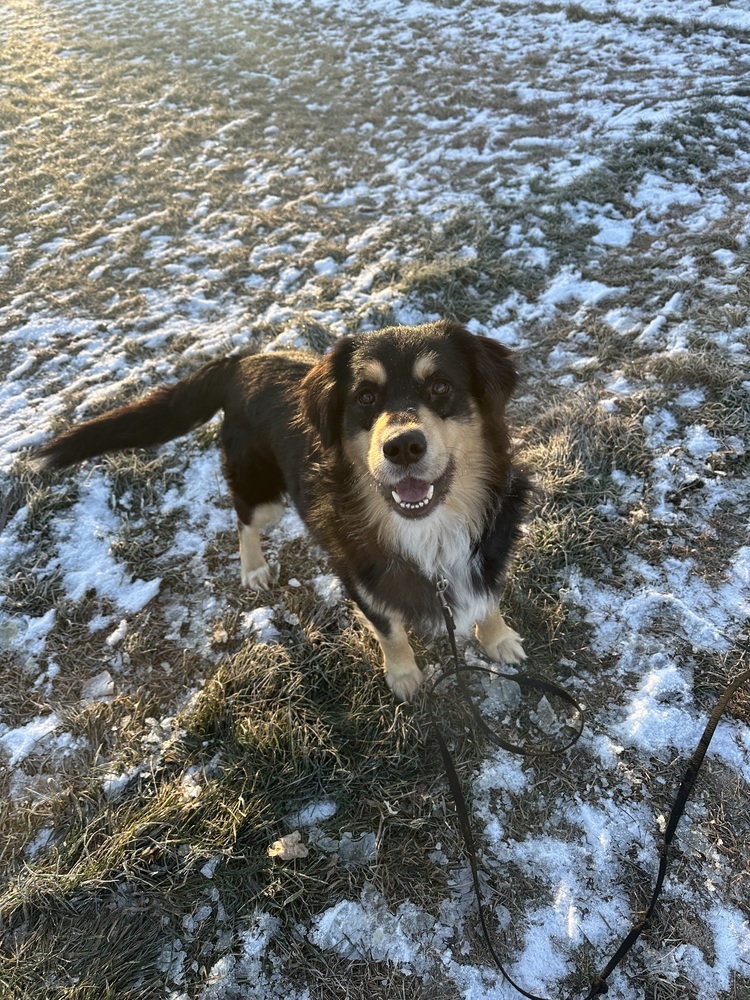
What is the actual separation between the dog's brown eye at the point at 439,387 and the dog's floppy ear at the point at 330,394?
429 millimetres

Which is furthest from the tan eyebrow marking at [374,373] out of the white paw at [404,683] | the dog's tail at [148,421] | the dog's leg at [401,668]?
the white paw at [404,683]

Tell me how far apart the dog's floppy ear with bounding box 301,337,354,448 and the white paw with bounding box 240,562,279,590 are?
46.8 inches

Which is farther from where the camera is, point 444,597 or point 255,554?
point 255,554

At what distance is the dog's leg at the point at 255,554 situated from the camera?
3463 millimetres

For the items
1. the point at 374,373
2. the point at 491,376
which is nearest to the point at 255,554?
the point at 374,373

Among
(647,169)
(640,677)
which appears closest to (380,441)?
(640,677)

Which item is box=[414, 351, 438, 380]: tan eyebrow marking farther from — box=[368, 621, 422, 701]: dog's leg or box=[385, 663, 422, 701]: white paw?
box=[385, 663, 422, 701]: white paw

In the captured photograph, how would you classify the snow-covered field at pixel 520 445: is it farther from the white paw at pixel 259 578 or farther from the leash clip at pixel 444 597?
the leash clip at pixel 444 597

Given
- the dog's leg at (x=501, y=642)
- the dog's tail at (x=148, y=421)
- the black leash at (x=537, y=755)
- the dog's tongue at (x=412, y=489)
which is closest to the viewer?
the black leash at (x=537, y=755)

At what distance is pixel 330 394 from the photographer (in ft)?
8.56

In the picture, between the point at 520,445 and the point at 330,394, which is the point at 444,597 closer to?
the point at 330,394

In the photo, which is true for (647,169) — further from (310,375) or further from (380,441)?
(380,441)

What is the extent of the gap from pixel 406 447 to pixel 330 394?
65cm

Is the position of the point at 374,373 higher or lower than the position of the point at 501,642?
higher
